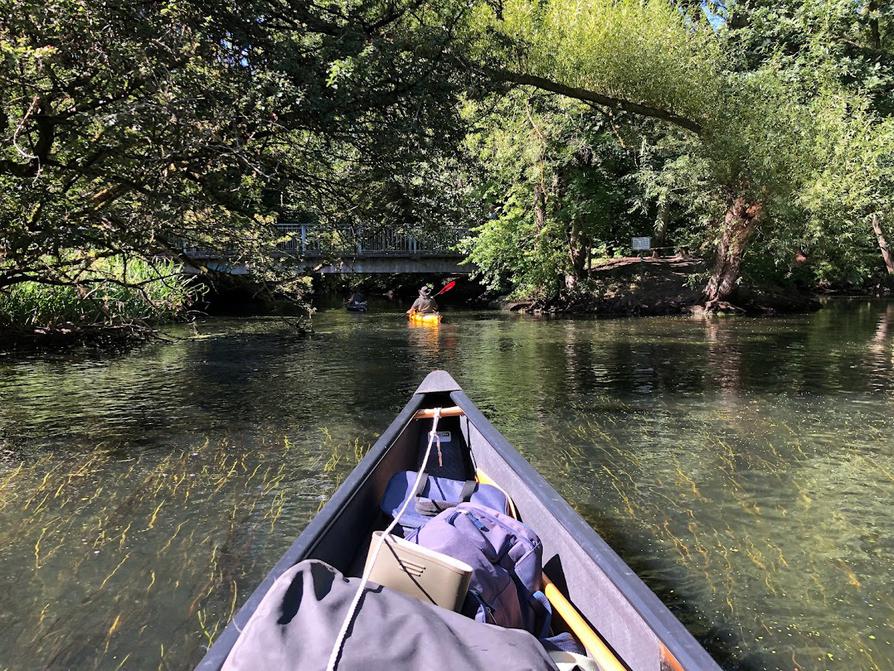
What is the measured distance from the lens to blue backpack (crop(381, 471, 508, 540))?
3.10 m

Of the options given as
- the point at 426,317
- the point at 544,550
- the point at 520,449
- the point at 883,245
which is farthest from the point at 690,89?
the point at 883,245

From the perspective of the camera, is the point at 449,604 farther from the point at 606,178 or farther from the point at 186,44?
the point at 606,178

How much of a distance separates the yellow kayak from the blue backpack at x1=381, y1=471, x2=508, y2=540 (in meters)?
14.0

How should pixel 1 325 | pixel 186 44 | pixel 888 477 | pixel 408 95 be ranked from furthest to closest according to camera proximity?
pixel 1 325 → pixel 408 95 → pixel 186 44 → pixel 888 477

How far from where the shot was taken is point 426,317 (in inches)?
704

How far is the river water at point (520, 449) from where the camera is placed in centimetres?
305

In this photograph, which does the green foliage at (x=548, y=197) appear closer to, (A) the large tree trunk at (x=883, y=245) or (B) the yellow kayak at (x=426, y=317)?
(B) the yellow kayak at (x=426, y=317)

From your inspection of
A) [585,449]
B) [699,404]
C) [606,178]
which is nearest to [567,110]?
[606,178]

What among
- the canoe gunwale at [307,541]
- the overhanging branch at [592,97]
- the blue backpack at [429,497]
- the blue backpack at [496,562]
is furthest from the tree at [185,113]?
the blue backpack at [496,562]

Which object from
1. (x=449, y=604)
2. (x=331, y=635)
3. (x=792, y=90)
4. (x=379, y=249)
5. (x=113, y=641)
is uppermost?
(x=792, y=90)

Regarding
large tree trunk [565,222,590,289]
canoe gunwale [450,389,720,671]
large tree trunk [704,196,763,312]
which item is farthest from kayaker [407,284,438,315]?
canoe gunwale [450,389,720,671]

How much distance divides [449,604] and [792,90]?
18.5 m

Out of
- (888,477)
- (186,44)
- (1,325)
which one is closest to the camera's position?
(888,477)

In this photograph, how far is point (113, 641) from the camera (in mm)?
2924
